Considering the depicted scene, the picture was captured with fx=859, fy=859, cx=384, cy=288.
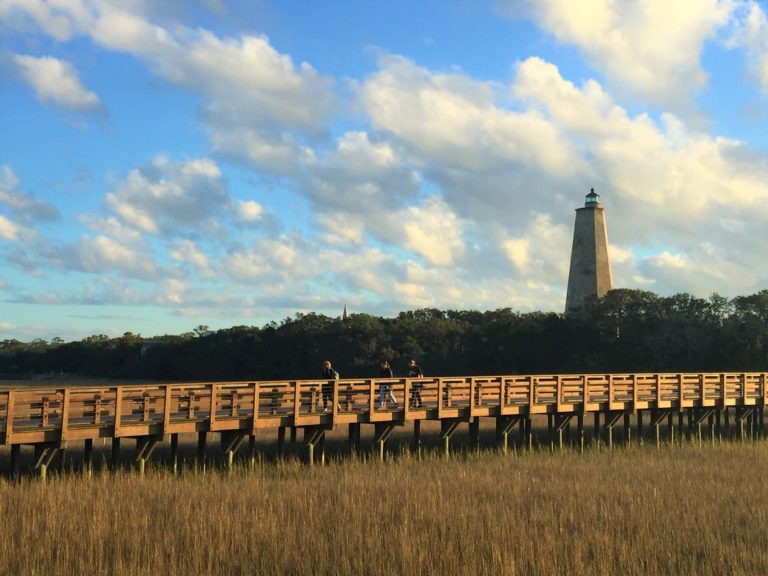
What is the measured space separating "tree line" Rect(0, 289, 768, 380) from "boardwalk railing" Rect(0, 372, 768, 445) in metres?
32.4

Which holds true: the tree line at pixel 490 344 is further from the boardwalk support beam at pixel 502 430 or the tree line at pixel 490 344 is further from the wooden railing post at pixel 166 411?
the wooden railing post at pixel 166 411

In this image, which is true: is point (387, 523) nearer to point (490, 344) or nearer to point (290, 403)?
point (290, 403)

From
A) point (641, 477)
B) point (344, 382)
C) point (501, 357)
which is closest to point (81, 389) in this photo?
Result: point (344, 382)

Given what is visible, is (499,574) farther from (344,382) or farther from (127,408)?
(344,382)

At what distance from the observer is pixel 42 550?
10.6m

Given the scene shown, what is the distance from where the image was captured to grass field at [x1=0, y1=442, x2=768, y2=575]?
10281mm

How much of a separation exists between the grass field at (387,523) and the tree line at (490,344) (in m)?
46.3

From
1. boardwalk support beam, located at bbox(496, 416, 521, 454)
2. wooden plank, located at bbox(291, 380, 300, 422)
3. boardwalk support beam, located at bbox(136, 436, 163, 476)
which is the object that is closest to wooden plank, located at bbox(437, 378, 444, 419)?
boardwalk support beam, located at bbox(496, 416, 521, 454)

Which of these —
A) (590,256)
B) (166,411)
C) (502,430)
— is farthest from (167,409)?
(590,256)

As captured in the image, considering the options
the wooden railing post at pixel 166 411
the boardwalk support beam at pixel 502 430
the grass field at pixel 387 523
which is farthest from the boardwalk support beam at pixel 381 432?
the wooden railing post at pixel 166 411

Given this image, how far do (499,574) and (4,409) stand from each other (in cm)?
1123

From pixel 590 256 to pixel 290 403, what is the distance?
6035 centimetres

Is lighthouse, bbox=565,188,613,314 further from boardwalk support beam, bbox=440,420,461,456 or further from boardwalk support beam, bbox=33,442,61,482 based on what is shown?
boardwalk support beam, bbox=33,442,61,482

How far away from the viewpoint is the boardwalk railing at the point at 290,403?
55.9 ft
